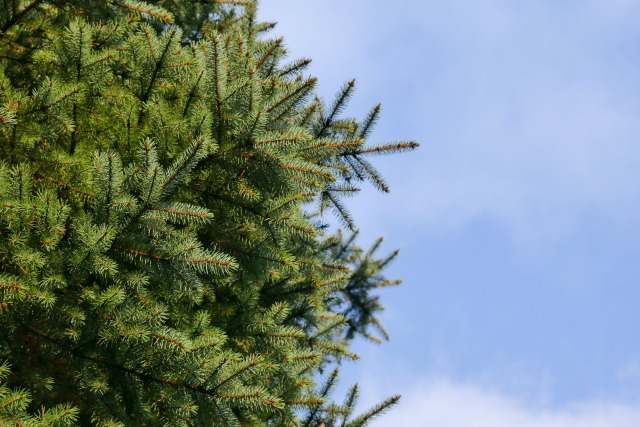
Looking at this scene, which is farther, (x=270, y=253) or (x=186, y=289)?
(x=270, y=253)

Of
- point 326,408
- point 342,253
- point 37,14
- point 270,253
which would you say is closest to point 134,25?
point 37,14

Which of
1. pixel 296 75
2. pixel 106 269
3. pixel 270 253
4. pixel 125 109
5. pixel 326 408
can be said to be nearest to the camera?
pixel 106 269

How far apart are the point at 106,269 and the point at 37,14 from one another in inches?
93.9

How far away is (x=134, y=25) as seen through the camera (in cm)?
457

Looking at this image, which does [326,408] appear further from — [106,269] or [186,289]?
[106,269]

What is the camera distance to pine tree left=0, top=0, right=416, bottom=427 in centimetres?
345

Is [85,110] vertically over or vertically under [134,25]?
under

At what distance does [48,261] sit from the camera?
348cm

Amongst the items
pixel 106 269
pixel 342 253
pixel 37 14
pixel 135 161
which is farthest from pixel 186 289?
pixel 342 253

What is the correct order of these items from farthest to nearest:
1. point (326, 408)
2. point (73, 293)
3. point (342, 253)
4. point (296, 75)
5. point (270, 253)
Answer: point (342, 253), point (296, 75), point (326, 408), point (270, 253), point (73, 293)

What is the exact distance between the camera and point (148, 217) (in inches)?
136

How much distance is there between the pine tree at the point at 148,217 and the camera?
136 inches

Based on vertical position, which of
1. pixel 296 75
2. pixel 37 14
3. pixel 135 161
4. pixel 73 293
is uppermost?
pixel 296 75

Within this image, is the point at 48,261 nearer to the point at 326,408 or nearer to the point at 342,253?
the point at 326,408
